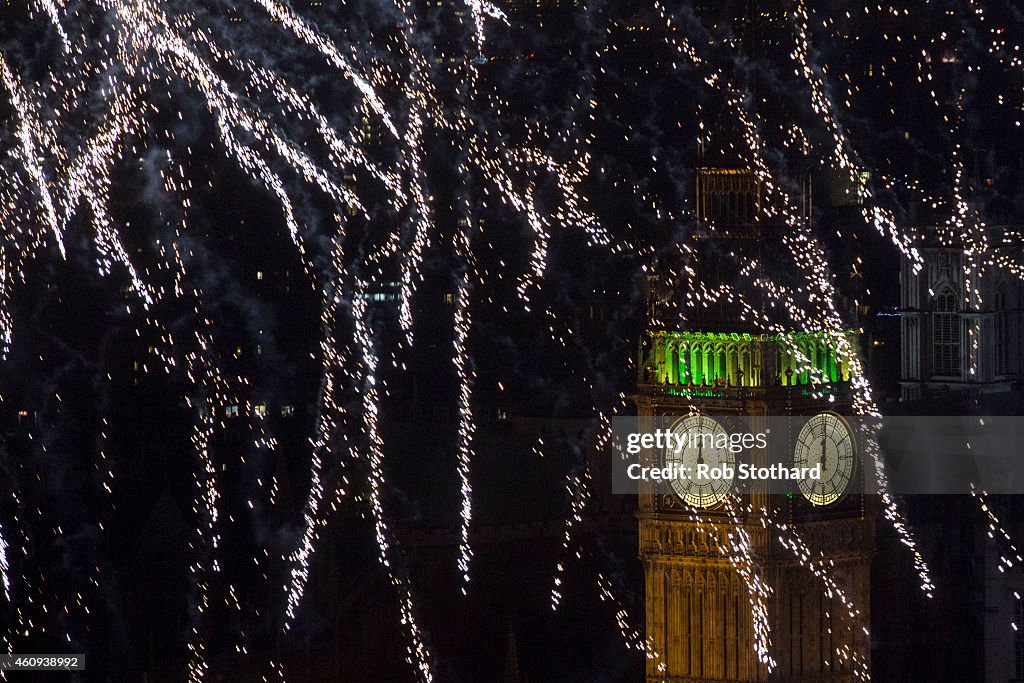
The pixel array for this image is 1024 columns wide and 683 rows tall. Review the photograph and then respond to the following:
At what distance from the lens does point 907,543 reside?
37.8 metres

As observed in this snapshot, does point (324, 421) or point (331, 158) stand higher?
point (331, 158)

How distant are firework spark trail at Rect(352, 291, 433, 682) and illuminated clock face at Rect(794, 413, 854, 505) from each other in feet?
26.8

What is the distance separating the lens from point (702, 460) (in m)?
31.0

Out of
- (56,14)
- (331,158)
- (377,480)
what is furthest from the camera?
(331,158)

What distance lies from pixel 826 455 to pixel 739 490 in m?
1.05

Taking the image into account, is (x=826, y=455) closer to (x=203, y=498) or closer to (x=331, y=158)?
(x=203, y=498)

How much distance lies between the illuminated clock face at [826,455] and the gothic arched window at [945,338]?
58.4ft

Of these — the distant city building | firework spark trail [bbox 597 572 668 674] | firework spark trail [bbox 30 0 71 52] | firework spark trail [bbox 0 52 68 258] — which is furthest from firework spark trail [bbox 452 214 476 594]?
firework spark trail [bbox 30 0 71 52]

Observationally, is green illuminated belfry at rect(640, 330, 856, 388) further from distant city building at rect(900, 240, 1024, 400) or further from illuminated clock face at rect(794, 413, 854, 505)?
distant city building at rect(900, 240, 1024, 400)

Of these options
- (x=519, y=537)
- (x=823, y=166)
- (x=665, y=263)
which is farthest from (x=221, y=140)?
(x=665, y=263)

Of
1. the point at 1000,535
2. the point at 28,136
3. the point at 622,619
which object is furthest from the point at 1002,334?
the point at 28,136

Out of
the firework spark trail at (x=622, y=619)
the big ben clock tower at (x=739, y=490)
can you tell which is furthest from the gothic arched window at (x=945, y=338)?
the big ben clock tower at (x=739, y=490)

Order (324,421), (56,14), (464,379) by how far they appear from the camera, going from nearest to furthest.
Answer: (56,14) → (324,421) → (464,379)

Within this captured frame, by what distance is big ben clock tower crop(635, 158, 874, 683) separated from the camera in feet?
101
